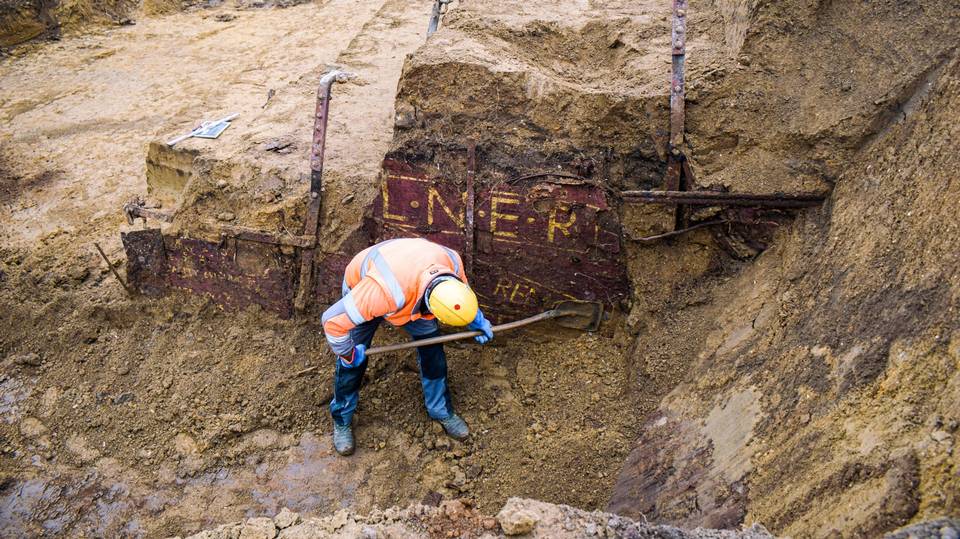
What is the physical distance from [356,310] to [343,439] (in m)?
0.96

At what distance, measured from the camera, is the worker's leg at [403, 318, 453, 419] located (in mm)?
3926

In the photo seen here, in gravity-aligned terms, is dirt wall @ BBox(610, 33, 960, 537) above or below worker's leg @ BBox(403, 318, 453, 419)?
above

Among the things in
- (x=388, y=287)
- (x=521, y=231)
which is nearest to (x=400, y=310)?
(x=388, y=287)

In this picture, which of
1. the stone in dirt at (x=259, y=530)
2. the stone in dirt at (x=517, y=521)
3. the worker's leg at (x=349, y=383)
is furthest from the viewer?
the worker's leg at (x=349, y=383)

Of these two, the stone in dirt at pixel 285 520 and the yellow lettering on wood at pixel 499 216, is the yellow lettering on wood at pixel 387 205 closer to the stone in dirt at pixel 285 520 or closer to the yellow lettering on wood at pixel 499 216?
the yellow lettering on wood at pixel 499 216

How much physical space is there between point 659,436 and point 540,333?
116cm

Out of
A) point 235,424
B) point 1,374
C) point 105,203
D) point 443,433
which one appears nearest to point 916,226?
point 443,433

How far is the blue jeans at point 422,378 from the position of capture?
3.90 m

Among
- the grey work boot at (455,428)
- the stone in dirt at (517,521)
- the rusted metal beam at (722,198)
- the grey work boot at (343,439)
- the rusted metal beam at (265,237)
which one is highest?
the rusted metal beam at (722,198)

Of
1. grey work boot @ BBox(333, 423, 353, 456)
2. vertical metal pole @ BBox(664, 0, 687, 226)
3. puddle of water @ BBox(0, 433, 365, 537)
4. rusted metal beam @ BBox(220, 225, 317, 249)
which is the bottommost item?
puddle of water @ BBox(0, 433, 365, 537)

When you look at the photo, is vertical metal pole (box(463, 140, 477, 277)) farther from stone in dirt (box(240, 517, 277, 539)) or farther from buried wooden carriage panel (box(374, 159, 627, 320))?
stone in dirt (box(240, 517, 277, 539))

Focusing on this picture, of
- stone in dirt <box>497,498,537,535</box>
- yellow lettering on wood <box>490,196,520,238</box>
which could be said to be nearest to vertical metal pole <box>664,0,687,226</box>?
yellow lettering on wood <box>490,196,520,238</box>

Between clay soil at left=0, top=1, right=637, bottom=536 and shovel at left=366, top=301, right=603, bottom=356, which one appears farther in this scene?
shovel at left=366, top=301, right=603, bottom=356

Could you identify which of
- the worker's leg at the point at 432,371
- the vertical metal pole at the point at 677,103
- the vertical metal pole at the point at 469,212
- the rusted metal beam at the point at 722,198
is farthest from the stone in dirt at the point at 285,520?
the vertical metal pole at the point at 677,103
